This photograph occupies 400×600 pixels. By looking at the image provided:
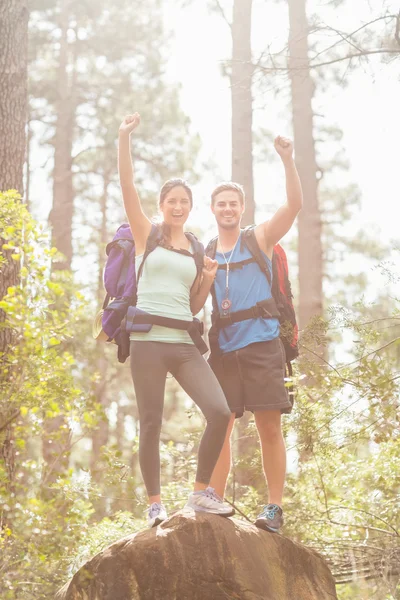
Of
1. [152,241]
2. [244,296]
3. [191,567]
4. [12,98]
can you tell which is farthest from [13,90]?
[191,567]

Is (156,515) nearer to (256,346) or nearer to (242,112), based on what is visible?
(256,346)

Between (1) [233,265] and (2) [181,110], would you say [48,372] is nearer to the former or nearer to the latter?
(1) [233,265]

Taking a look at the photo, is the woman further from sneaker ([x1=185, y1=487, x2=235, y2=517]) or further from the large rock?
the large rock

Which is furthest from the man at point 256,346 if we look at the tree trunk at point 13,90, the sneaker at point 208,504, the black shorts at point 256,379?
the tree trunk at point 13,90

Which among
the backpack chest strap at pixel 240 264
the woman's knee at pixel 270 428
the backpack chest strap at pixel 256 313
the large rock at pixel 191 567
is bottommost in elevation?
the large rock at pixel 191 567

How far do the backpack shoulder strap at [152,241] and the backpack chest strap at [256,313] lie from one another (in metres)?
0.65

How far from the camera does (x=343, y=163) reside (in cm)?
1805

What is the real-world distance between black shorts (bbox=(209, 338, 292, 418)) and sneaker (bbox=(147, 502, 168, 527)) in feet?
2.57

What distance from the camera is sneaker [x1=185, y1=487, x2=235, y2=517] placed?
4.35 meters

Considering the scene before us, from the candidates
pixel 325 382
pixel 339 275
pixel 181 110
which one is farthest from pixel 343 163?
pixel 325 382

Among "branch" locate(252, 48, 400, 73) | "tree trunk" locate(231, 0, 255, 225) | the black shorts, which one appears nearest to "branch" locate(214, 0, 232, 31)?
"tree trunk" locate(231, 0, 255, 225)

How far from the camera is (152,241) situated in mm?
4594

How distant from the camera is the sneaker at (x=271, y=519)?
454cm

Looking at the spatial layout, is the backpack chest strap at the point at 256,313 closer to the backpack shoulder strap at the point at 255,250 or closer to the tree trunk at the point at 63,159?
the backpack shoulder strap at the point at 255,250
